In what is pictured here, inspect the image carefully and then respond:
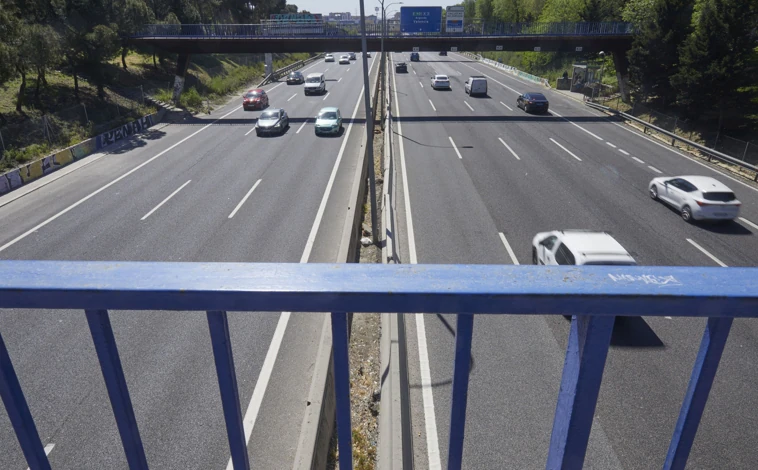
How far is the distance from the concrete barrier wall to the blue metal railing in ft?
86.5

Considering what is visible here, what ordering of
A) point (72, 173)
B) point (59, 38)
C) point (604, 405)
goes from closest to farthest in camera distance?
point (604, 405), point (72, 173), point (59, 38)

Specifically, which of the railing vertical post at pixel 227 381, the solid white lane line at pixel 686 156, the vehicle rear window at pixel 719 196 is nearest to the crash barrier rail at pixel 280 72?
the solid white lane line at pixel 686 156

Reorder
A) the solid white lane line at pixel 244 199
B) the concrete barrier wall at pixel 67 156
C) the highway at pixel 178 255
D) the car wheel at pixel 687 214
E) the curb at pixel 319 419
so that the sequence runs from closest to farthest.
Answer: the curb at pixel 319 419, the highway at pixel 178 255, the car wheel at pixel 687 214, the solid white lane line at pixel 244 199, the concrete barrier wall at pixel 67 156

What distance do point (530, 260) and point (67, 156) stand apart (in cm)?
2558

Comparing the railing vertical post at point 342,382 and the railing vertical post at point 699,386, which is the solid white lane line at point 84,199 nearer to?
the railing vertical post at point 342,382

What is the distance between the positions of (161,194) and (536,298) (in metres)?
22.5

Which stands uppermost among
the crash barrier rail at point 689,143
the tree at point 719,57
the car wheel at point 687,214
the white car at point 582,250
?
the tree at point 719,57

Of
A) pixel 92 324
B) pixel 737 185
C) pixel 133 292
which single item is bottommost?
pixel 737 185

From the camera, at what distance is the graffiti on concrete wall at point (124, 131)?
98.3ft

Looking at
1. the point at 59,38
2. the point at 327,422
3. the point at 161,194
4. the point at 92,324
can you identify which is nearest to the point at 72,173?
the point at 161,194

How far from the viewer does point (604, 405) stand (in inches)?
348

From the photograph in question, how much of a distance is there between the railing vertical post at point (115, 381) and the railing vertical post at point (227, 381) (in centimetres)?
27

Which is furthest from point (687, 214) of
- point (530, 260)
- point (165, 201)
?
point (165, 201)

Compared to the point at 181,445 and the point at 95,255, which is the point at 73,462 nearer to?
the point at 181,445
